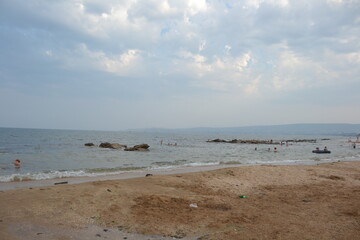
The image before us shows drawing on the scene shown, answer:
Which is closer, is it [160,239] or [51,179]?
[160,239]

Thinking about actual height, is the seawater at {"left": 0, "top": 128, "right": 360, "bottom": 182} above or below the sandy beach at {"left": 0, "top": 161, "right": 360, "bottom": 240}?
below

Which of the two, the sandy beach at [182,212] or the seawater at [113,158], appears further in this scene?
the seawater at [113,158]

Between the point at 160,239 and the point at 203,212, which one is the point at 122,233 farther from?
the point at 203,212

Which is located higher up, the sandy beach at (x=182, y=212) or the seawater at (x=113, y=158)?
the sandy beach at (x=182, y=212)

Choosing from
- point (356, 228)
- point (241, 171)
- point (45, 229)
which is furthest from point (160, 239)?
point (241, 171)

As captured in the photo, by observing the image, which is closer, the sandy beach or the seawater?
the sandy beach

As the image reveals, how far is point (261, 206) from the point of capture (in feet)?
27.8

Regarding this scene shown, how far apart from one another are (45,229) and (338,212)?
775cm

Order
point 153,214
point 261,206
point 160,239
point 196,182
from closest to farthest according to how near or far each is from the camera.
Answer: point 160,239 → point 153,214 → point 261,206 → point 196,182

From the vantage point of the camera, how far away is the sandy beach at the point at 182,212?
19.8 feet

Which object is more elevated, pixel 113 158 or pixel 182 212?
pixel 182 212

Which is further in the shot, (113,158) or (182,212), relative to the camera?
(113,158)

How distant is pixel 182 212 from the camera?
7.55 meters

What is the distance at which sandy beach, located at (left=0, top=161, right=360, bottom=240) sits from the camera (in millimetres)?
6047
